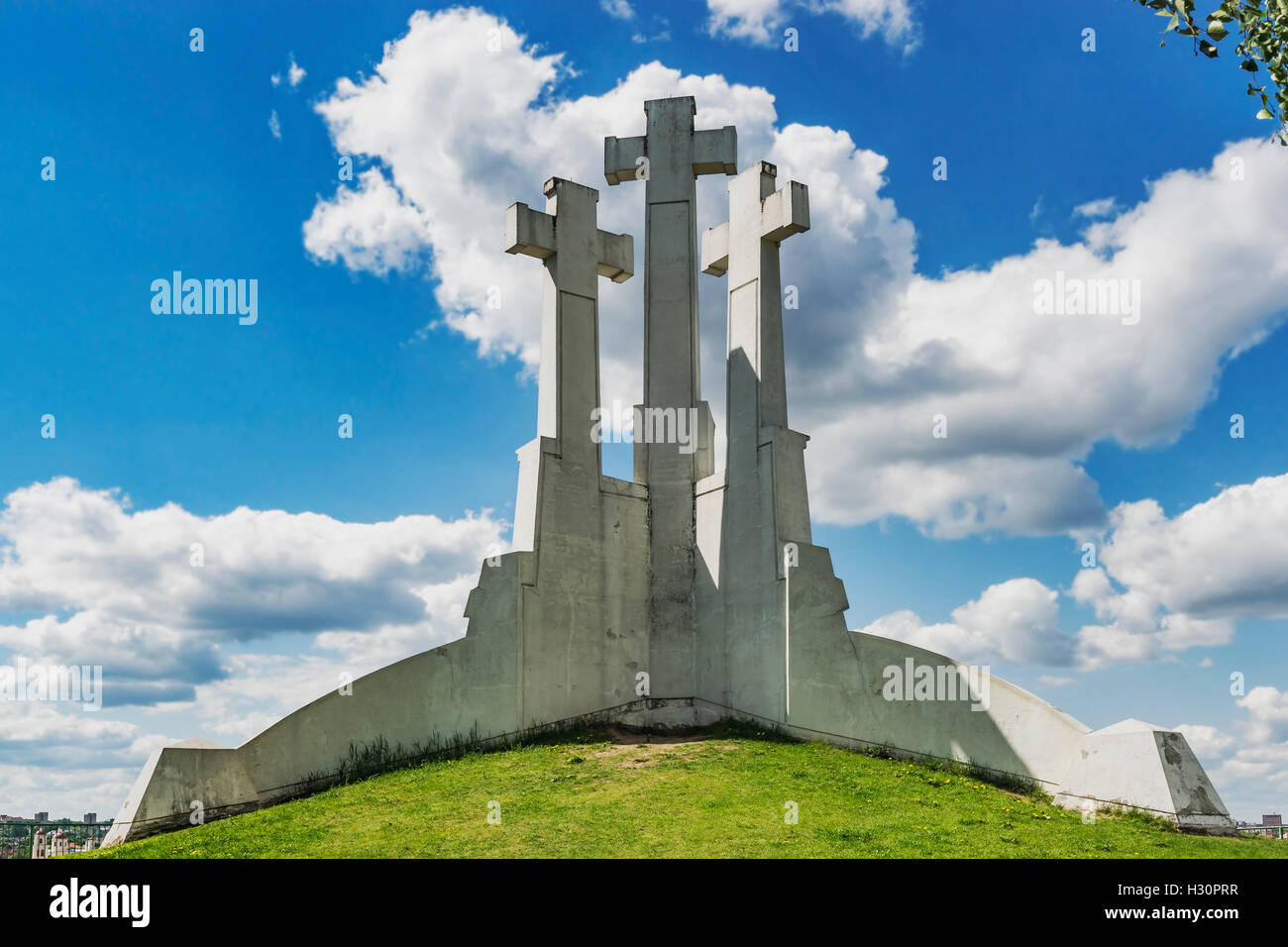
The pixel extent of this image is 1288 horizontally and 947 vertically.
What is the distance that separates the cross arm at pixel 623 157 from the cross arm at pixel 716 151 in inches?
53.7

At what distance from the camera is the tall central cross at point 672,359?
23922 mm

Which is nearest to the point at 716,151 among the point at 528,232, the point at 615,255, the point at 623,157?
the point at 623,157

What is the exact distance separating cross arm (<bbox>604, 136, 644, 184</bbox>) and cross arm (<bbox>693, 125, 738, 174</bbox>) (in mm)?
1364

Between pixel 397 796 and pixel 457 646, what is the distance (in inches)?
150

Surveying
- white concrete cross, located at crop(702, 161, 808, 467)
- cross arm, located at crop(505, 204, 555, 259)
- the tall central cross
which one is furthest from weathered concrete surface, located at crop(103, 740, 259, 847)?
cross arm, located at crop(505, 204, 555, 259)

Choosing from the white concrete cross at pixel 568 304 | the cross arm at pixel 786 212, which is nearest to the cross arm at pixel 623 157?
the white concrete cross at pixel 568 304

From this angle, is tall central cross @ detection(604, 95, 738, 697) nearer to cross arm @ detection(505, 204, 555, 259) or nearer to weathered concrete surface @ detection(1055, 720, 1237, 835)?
cross arm @ detection(505, 204, 555, 259)

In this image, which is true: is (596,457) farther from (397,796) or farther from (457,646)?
(397,796)

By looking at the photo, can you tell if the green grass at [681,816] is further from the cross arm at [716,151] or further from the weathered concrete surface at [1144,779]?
the cross arm at [716,151]

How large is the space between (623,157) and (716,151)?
2.26m

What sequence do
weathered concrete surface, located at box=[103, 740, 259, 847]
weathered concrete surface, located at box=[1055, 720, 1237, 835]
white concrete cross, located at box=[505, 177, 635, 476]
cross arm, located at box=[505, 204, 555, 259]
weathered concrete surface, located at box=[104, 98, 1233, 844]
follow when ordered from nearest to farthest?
weathered concrete surface, located at box=[1055, 720, 1237, 835] → weathered concrete surface, located at box=[103, 740, 259, 847] → weathered concrete surface, located at box=[104, 98, 1233, 844] → white concrete cross, located at box=[505, 177, 635, 476] → cross arm, located at box=[505, 204, 555, 259]

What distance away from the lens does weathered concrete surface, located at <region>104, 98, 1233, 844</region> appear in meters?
18.8

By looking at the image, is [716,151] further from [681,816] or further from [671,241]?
[681,816]
